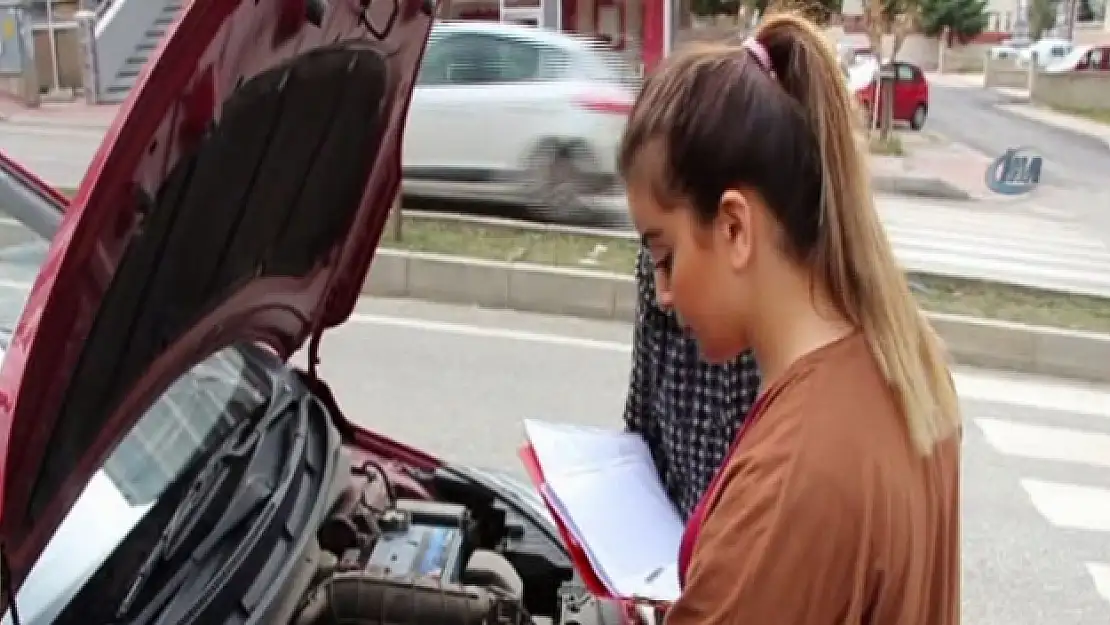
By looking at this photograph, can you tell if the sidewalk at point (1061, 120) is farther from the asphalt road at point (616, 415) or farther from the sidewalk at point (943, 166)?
the asphalt road at point (616, 415)

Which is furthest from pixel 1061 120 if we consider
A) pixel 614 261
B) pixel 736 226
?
pixel 736 226

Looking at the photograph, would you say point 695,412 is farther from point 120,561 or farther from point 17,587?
point 17,587

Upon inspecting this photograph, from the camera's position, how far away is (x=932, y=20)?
39.4 metres

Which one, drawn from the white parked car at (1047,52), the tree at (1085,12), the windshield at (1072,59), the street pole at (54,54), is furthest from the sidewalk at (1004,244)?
the tree at (1085,12)

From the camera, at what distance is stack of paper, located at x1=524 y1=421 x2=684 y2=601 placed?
184 centimetres

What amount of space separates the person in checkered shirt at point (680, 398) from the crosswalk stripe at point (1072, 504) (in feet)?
9.82

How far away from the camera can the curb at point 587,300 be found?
23.1 ft

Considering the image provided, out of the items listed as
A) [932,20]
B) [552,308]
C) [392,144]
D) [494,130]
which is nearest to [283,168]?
[392,144]

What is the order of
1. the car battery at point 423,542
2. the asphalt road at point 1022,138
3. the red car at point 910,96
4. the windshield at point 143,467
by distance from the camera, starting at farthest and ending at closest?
1. the red car at point 910,96
2. the asphalt road at point 1022,138
3. the car battery at point 423,542
4. the windshield at point 143,467

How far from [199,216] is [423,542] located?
91 cm

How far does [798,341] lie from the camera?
4.20ft

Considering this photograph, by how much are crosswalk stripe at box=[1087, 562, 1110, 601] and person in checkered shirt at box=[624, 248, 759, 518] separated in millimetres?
2578

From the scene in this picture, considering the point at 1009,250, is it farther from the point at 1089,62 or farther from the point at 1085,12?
the point at 1085,12

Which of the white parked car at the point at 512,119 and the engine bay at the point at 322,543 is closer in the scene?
the engine bay at the point at 322,543
